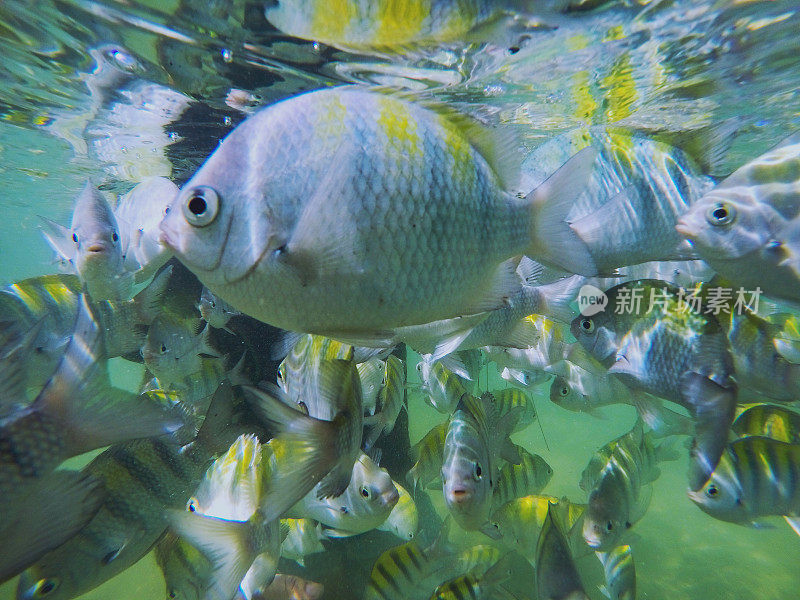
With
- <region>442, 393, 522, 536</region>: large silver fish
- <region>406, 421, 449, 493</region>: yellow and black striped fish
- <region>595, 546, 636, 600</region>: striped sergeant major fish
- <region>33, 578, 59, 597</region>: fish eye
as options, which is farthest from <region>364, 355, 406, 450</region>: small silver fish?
<region>595, 546, 636, 600</region>: striped sergeant major fish

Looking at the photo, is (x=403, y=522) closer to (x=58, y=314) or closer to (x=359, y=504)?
(x=359, y=504)

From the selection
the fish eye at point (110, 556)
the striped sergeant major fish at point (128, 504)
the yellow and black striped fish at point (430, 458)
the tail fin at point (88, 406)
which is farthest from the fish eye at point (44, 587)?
the yellow and black striped fish at point (430, 458)

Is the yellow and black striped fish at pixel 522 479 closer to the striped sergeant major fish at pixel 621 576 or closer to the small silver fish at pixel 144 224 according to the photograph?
the striped sergeant major fish at pixel 621 576

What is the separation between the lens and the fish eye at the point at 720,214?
2.38 meters

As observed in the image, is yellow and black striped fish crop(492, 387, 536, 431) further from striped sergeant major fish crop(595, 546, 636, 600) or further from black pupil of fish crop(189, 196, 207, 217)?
black pupil of fish crop(189, 196, 207, 217)

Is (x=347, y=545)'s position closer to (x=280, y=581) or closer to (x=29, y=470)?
(x=280, y=581)

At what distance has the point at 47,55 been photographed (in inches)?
257

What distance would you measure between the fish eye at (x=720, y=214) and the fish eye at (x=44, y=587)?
408cm

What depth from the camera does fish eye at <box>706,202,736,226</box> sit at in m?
2.38

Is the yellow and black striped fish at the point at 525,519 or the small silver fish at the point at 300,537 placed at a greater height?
the small silver fish at the point at 300,537

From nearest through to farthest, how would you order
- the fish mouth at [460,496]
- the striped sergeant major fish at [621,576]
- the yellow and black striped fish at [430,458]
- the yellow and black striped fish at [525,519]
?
1. the fish mouth at [460,496]
2. the striped sergeant major fish at [621,576]
3. the yellow and black striped fish at [430,458]
4. the yellow and black striped fish at [525,519]

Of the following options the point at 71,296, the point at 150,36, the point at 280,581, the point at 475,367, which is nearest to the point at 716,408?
the point at 475,367

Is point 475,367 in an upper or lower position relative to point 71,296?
lower

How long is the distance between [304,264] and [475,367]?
4224 millimetres
